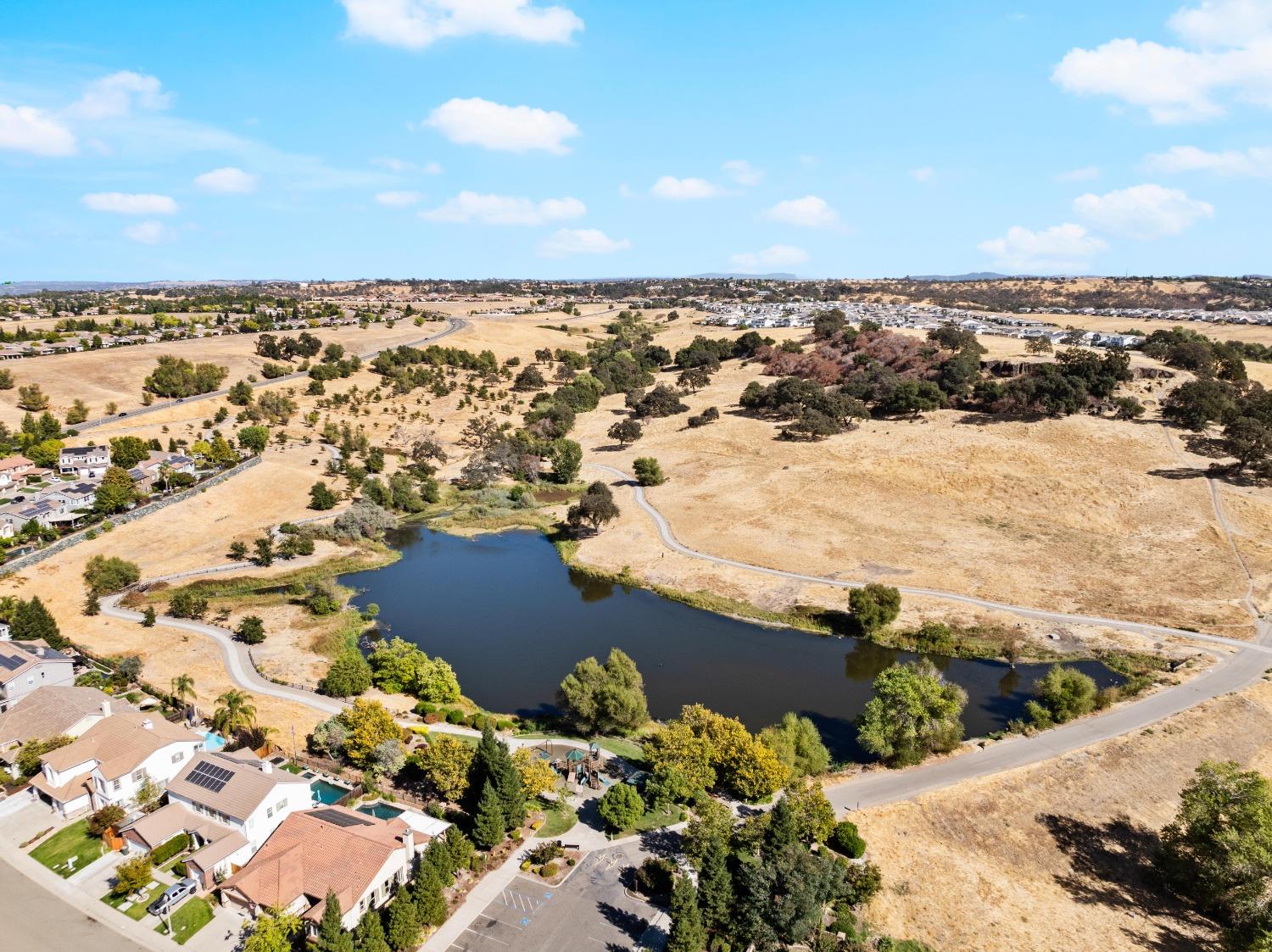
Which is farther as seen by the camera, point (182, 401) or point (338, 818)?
point (182, 401)

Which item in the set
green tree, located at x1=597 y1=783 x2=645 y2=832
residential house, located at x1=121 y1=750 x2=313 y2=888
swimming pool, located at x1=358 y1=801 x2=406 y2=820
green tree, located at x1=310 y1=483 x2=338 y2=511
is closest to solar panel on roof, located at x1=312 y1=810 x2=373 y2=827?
→ residential house, located at x1=121 y1=750 x2=313 y2=888

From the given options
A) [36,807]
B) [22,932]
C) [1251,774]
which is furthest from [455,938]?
[1251,774]

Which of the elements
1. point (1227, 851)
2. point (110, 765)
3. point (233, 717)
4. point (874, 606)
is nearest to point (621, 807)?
point (233, 717)

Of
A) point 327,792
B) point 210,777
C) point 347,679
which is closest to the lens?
point 210,777

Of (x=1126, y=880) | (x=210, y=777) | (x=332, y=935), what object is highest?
A: (x=210, y=777)

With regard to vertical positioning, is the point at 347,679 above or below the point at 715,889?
below

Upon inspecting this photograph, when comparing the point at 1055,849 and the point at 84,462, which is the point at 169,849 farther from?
the point at 84,462

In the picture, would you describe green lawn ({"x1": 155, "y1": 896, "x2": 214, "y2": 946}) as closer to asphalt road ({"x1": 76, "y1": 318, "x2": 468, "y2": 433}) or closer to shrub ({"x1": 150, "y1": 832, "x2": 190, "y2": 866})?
shrub ({"x1": 150, "y1": 832, "x2": 190, "y2": 866})
